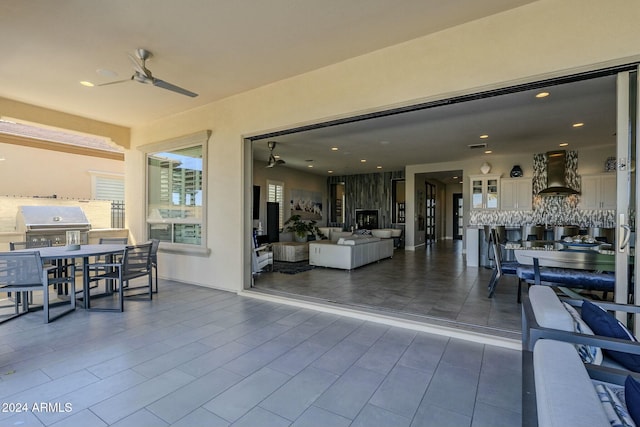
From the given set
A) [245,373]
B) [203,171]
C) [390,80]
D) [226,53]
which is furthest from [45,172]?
[390,80]

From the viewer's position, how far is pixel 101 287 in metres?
Result: 5.06

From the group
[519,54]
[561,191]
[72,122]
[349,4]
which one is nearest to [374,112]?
[349,4]

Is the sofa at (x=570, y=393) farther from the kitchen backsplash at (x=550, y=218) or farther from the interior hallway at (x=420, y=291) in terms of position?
the kitchen backsplash at (x=550, y=218)

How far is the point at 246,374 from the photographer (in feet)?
7.63

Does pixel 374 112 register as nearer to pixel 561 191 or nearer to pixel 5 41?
pixel 5 41

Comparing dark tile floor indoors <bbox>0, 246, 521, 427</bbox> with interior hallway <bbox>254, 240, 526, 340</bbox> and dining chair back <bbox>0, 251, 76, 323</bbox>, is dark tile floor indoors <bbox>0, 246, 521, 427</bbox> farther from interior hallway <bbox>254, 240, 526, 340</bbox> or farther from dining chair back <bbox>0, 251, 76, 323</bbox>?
dining chair back <bbox>0, 251, 76, 323</bbox>

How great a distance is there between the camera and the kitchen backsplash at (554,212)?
7.79 metres

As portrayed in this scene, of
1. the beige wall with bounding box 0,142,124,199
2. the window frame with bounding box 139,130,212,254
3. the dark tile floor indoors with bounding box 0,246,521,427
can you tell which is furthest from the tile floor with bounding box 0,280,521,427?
the beige wall with bounding box 0,142,124,199

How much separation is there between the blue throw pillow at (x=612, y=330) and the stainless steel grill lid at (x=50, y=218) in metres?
7.60

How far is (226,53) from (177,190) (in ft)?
9.85

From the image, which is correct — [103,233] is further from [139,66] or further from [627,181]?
[627,181]

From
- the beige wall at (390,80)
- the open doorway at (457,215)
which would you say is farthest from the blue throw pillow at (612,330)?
the open doorway at (457,215)

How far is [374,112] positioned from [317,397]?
285 cm

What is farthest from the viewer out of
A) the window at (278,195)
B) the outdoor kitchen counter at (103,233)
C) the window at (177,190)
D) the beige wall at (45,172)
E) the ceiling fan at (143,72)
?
the window at (278,195)
